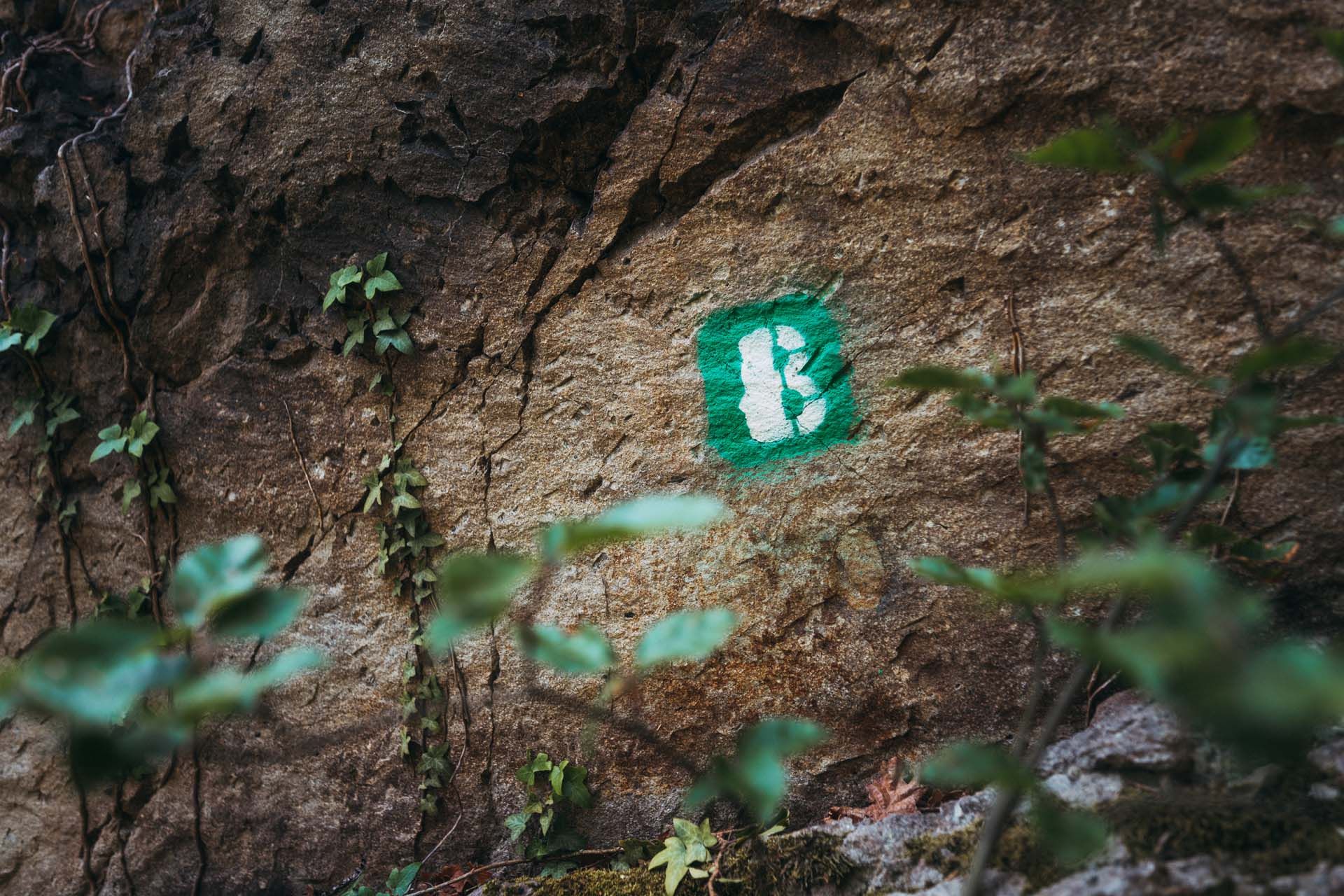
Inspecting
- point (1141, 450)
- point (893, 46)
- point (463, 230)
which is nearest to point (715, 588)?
point (1141, 450)

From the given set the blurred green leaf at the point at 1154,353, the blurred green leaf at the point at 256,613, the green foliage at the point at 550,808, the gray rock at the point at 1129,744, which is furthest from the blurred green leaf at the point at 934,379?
the green foliage at the point at 550,808

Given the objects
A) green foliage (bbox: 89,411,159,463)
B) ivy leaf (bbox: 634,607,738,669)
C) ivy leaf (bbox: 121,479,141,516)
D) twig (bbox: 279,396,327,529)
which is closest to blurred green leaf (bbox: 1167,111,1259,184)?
ivy leaf (bbox: 634,607,738,669)

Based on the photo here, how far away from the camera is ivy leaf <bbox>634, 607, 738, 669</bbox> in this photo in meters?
0.88

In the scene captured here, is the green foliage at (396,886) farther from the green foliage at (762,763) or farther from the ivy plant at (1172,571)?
the green foliage at (762,763)

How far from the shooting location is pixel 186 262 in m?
2.59

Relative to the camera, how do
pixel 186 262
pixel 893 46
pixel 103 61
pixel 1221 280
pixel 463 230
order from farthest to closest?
pixel 103 61
pixel 186 262
pixel 463 230
pixel 893 46
pixel 1221 280

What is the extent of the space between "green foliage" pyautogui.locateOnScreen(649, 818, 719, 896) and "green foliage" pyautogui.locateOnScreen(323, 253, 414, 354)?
5.15 feet

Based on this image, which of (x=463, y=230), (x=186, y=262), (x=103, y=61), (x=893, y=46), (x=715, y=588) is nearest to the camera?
A: (x=893, y=46)

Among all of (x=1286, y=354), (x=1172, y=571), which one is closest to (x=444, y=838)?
(x=1172, y=571)

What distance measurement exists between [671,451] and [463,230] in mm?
939

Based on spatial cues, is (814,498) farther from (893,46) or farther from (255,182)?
(255,182)

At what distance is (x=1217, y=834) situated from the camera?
4.26 ft

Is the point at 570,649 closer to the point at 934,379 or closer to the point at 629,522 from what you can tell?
the point at 629,522

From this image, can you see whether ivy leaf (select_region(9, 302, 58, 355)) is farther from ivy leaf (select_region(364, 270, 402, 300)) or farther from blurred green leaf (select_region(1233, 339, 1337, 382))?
blurred green leaf (select_region(1233, 339, 1337, 382))
